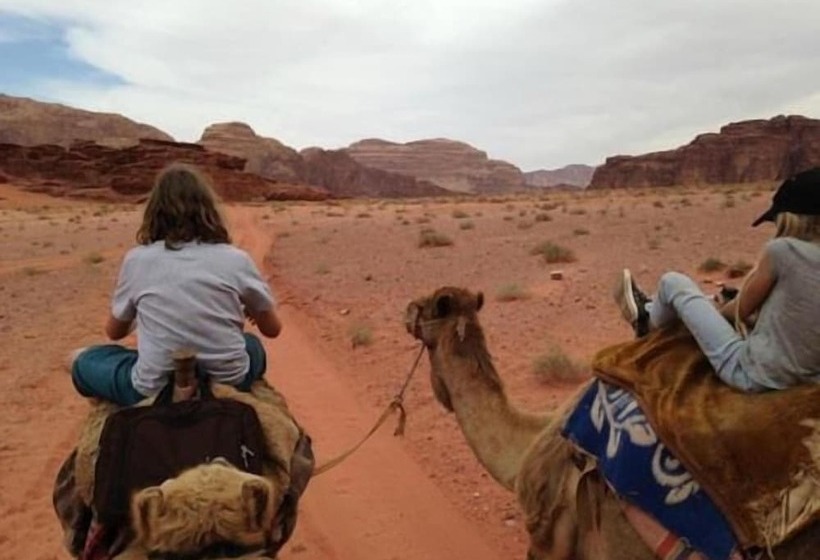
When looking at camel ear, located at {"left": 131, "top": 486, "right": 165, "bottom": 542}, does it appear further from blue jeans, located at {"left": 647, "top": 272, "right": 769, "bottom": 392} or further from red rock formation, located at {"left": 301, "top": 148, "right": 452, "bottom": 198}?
red rock formation, located at {"left": 301, "top": 148, "right": 452, "bottom": 198}

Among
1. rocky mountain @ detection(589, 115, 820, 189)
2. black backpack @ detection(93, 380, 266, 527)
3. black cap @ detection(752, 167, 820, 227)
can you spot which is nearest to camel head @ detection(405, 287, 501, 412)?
black backpack @ detection(93, 380, 266, 527)

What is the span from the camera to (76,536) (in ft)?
A: 12.1

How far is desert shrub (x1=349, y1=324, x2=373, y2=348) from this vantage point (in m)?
12.1

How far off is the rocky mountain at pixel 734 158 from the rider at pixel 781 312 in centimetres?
11965

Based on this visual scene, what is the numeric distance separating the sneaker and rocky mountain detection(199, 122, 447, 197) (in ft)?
445

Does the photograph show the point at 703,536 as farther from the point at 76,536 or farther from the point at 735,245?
the point at 735,245

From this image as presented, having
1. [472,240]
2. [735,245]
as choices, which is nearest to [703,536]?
[735,245]

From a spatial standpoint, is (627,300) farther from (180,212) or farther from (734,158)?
(734,158)

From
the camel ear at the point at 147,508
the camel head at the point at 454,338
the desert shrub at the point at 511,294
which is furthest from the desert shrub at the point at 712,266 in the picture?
the camel ear at the point at 147,508

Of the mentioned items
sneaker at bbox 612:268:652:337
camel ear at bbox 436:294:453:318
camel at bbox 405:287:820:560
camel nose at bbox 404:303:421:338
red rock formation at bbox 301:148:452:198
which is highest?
sneaker at bbox 612:268:652:337

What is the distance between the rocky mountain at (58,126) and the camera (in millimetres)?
127750

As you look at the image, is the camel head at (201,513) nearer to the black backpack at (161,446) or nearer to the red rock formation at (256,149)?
the black backpack at (161,446)

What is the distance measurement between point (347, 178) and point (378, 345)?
459 feet

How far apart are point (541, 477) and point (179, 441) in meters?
1.88
